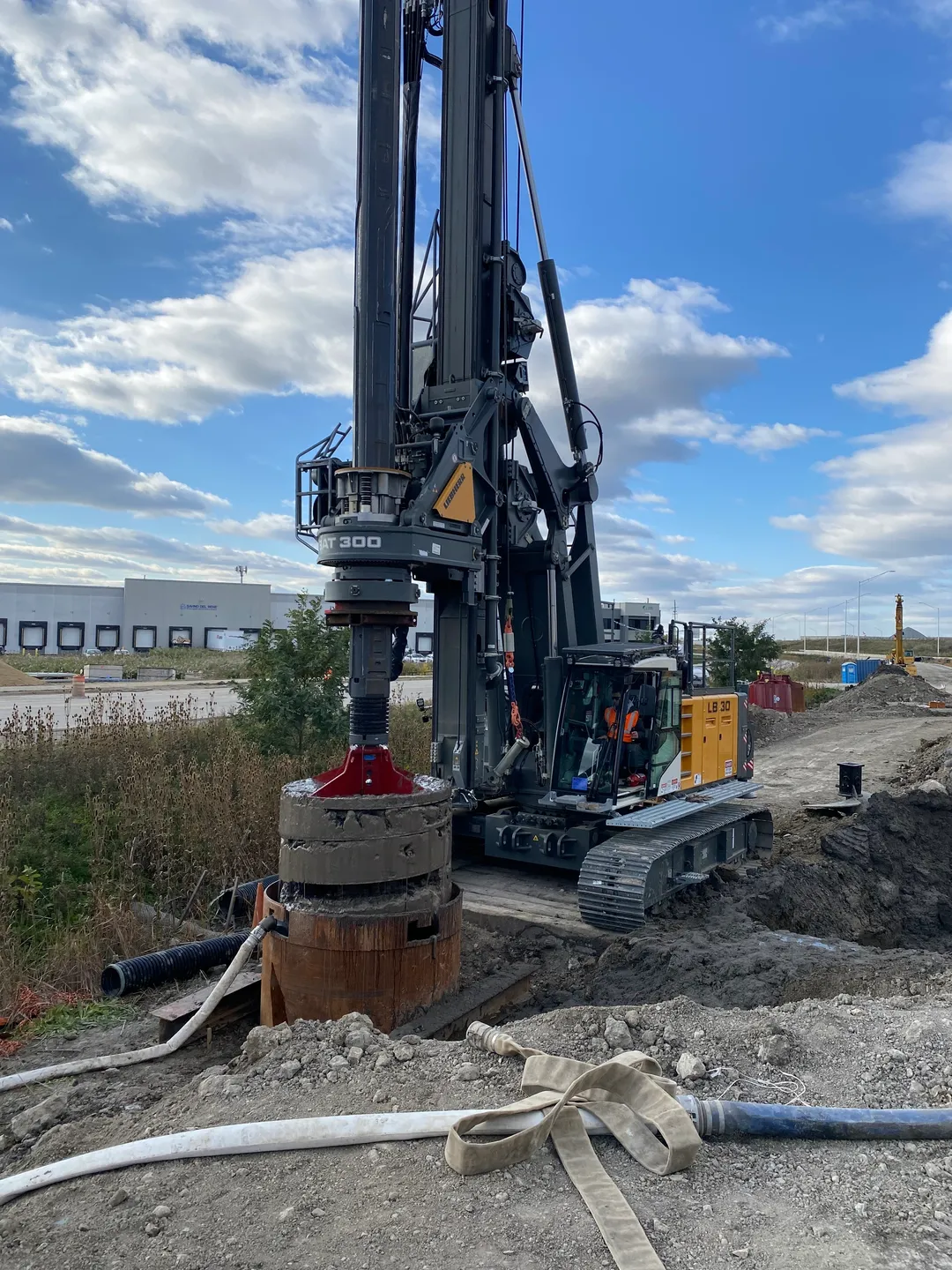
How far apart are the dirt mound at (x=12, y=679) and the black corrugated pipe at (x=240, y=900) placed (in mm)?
26576

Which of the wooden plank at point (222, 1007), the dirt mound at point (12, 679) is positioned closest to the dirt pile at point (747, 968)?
the wooden plank at point (222, 1007)

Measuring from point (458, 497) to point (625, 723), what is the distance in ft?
9.29

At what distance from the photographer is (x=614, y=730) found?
9203 millimetres

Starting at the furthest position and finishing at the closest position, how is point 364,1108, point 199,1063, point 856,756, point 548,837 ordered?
point 856,756 < point 548,837 < point 199,1063 < point 364,1108

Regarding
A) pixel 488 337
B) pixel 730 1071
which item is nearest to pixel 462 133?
pixel 488 337

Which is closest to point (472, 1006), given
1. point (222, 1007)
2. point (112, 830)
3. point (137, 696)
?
point (222, 1007)

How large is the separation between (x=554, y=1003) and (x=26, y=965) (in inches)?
157

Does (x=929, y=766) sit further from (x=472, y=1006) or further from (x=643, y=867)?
(x=472, y=1006)

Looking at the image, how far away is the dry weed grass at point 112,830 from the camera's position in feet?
24.1

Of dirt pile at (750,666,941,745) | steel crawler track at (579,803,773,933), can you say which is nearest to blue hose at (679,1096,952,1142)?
steel crawler track at (579,803,773,933)

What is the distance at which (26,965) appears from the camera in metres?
6.97

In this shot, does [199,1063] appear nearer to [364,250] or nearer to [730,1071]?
[730,1071]

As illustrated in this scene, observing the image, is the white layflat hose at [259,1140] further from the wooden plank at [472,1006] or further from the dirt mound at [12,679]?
the dirt mound at [12,679]

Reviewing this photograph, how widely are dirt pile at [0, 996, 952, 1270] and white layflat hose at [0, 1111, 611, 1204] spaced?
4cm
